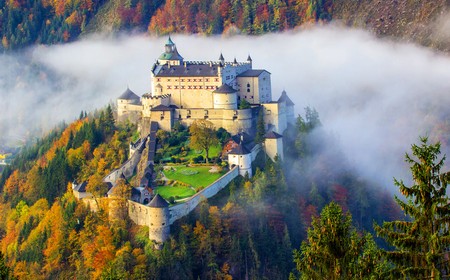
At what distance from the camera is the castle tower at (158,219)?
200 ft

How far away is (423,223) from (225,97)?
2134 inches

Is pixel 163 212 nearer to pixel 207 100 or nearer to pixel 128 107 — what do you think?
pixel 207 100

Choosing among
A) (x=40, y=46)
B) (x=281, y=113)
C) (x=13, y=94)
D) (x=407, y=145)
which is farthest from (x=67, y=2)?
(x=281, y=113)

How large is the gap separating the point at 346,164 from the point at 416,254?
2579 inches

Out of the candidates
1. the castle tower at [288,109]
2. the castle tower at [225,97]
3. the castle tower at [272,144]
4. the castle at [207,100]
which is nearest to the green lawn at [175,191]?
the castle at [207,100]

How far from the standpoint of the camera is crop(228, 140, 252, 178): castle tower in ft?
228

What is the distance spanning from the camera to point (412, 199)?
22969 mm

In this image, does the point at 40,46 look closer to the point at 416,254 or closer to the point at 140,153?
the point at 140,153

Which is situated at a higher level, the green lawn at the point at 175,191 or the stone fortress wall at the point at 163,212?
the green lawn at the point at 175,191

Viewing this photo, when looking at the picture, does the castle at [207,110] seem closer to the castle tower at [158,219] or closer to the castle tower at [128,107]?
the castle tower at [128,107]

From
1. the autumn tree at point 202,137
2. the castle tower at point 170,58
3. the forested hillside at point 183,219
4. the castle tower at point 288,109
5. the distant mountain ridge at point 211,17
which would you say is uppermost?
the distant mountain ridge at point 211,17

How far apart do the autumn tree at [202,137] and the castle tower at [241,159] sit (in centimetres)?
252

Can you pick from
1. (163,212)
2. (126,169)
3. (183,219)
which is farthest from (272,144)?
(163,212)

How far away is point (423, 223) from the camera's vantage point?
73.5ft
